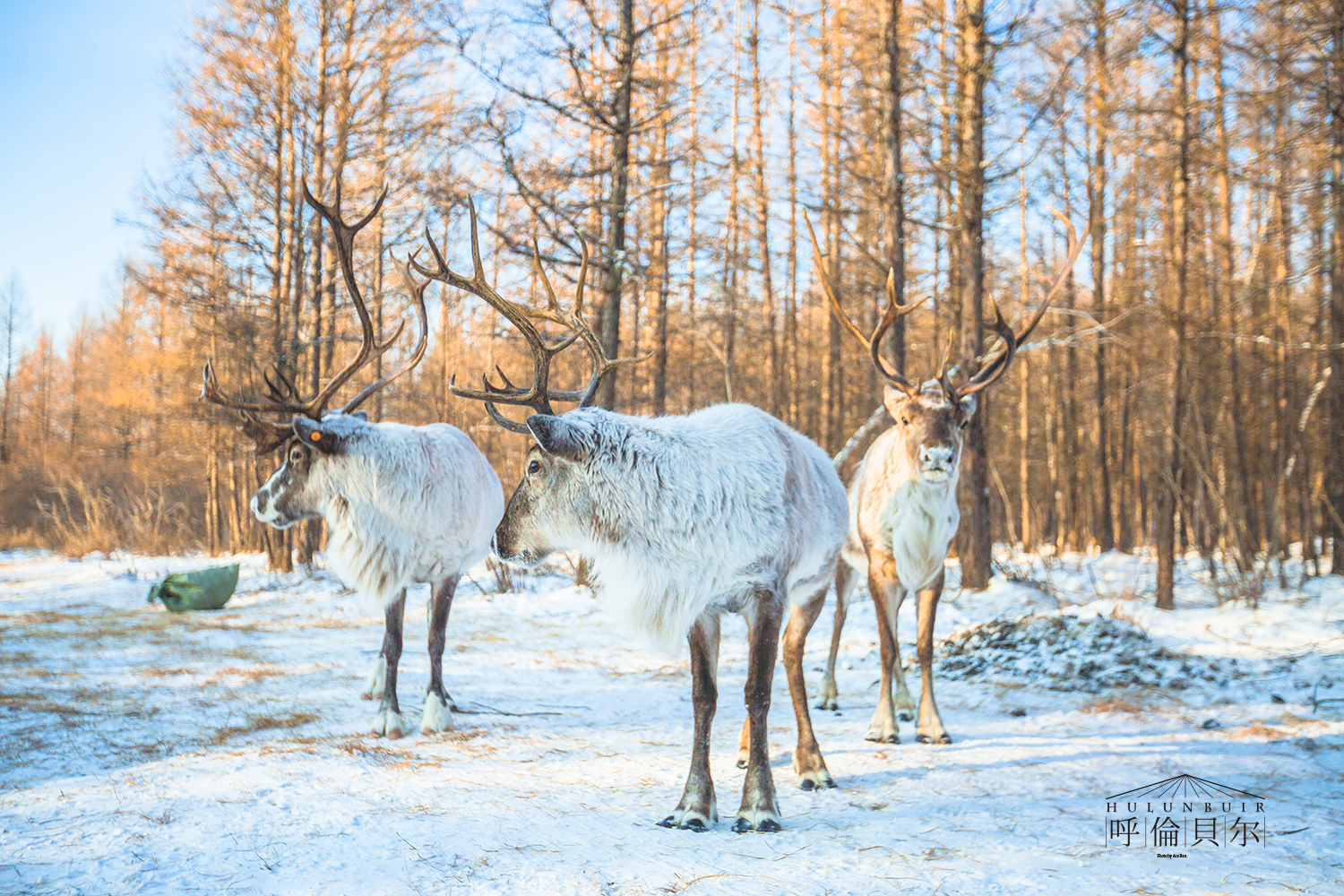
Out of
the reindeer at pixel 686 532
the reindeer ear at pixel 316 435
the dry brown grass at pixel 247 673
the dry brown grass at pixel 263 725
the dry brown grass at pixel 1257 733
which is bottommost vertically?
the dry brown grass at pixel 247 673

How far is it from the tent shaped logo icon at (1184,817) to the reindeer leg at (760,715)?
1.37m

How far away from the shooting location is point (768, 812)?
10.9 feet

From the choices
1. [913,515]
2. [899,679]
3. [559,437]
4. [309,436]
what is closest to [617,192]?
[309,436]

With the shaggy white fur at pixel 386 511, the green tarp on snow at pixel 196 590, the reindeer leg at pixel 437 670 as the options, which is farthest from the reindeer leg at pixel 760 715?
the green tarp on snow at pixel 196 590

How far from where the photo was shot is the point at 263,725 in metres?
5.07

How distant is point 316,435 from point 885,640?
4.25 meters

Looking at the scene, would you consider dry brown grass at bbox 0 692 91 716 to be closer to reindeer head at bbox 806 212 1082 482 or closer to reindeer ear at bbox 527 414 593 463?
reindeer ear at bbox 527 414 593 463

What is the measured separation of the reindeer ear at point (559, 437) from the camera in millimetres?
3439

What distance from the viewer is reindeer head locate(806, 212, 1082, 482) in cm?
477

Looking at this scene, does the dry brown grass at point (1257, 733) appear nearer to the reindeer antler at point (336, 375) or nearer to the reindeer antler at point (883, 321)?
the reindeer antler at point (883, 321)

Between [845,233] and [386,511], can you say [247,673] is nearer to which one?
[386,511]

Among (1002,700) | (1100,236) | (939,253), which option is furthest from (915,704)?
(939,253)

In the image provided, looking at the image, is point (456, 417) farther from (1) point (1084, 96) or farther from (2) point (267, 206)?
(1) point (1084, 96)

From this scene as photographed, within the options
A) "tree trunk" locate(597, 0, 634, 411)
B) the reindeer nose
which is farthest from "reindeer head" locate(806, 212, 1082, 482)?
"tree trunk" locate(597, 0, 634, 411)
